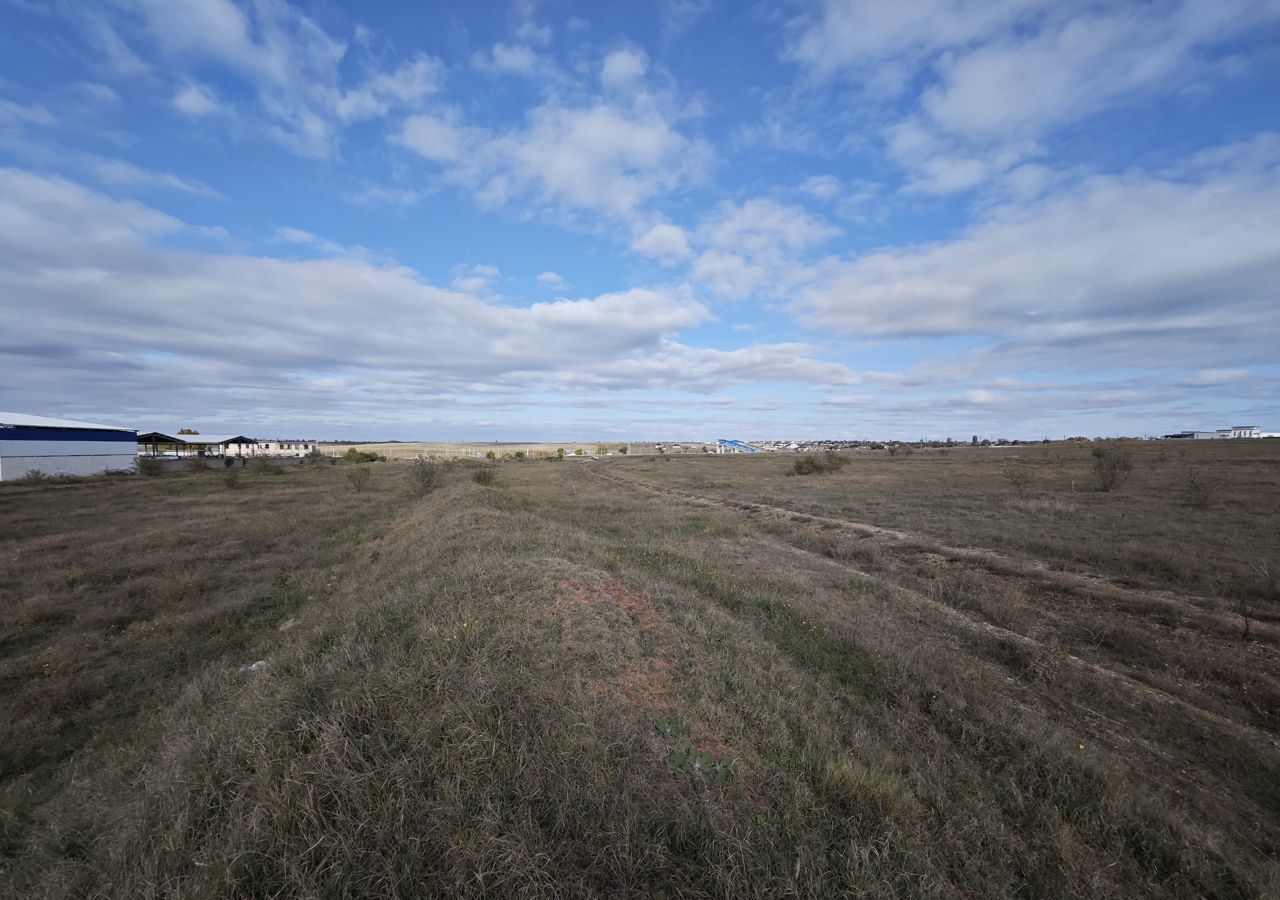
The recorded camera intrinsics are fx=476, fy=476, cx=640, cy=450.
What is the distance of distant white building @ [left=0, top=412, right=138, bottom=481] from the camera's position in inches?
1677

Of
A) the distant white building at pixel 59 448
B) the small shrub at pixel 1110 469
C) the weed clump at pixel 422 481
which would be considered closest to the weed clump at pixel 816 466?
the small shrub at pixel 1110 469

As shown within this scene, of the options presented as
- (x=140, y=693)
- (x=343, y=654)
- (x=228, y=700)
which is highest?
(x=343, y=654)

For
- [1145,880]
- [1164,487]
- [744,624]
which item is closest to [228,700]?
[744,624]

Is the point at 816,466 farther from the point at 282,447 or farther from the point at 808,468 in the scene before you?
the point at 282,447

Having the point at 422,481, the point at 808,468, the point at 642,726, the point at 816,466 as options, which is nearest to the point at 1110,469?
the point at 816,466

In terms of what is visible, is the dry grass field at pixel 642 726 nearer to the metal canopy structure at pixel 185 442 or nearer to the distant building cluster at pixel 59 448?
the distant building cluster at pixel 59 448

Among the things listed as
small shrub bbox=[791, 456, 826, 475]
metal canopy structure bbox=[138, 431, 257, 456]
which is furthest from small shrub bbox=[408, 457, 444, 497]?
metal canopy structure bbox=[138, 431, 257, 456]

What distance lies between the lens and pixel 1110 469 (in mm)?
27328

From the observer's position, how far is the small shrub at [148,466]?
49000 millimetres

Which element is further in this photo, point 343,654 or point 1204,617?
point 1204,617

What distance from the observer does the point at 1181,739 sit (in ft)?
19.7

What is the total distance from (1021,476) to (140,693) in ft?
120

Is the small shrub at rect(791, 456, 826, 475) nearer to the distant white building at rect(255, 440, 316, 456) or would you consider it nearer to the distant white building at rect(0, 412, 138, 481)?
the distant white building at rect(0, 412, 138, 481)

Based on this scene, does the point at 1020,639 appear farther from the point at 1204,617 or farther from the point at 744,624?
the point at 744,624
